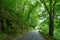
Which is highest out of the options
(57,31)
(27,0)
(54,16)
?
(27,0)

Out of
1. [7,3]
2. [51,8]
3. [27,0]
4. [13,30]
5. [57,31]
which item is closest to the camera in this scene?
[13,30]

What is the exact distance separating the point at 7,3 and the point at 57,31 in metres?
9.57

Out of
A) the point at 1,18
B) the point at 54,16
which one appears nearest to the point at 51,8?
the point at 54,16

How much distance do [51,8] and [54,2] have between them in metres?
0.91

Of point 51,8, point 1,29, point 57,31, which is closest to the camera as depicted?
point 1,29

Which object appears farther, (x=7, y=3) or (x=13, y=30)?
(x=7, y=3)

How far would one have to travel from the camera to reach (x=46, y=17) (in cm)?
1980

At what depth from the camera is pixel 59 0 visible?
691 inches

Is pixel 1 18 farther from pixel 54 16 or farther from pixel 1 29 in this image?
pixel 54 16

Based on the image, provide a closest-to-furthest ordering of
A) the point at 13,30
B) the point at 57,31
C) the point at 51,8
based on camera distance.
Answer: the point at 13,30, the point at 51,8, the point at 57,31

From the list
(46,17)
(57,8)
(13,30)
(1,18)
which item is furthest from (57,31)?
(1,18)

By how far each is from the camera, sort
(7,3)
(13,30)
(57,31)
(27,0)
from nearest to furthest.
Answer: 1. (13,30)
2. (7,3)
3. (57,31)
4. (27,0)

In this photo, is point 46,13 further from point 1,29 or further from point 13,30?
point 1,29

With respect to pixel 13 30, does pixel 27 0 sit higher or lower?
higher
